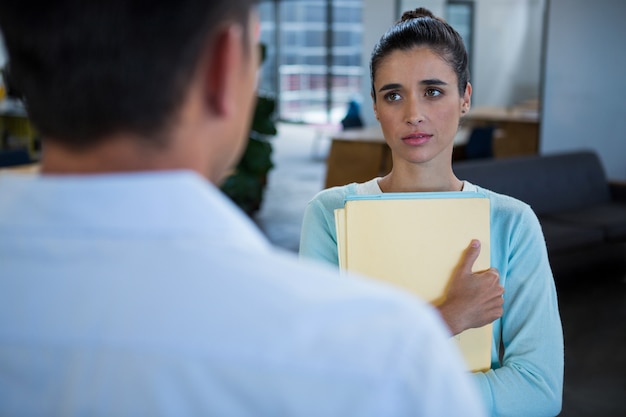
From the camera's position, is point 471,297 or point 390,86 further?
point 390,86

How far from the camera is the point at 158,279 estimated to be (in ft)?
1.85

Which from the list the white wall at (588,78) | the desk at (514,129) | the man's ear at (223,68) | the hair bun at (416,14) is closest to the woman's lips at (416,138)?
the hair bun at (416,14)

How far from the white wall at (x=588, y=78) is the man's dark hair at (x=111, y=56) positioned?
7862mm

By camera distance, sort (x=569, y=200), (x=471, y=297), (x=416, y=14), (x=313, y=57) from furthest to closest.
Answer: (x=313, y=57) < (x=569, y=200) < (x=416, y=14) < (x=471, y=297)

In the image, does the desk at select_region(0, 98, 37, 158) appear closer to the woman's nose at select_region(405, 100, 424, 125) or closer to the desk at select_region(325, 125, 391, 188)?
the desk at select_region(325, 125, 391, 188)

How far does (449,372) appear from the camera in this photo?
0.56m

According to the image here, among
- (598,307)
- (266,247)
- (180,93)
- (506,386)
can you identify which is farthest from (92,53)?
(598,307)

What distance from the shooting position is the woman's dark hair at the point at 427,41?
148 centimetres

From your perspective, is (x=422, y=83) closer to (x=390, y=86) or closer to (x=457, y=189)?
(x=390, y=86)

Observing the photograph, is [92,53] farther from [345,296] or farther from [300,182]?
[300,182]

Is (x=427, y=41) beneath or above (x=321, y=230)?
above

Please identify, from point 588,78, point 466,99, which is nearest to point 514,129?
point 588,78

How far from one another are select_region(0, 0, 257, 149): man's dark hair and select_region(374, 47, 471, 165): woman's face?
2.91 feet

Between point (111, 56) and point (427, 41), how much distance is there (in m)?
0.98
